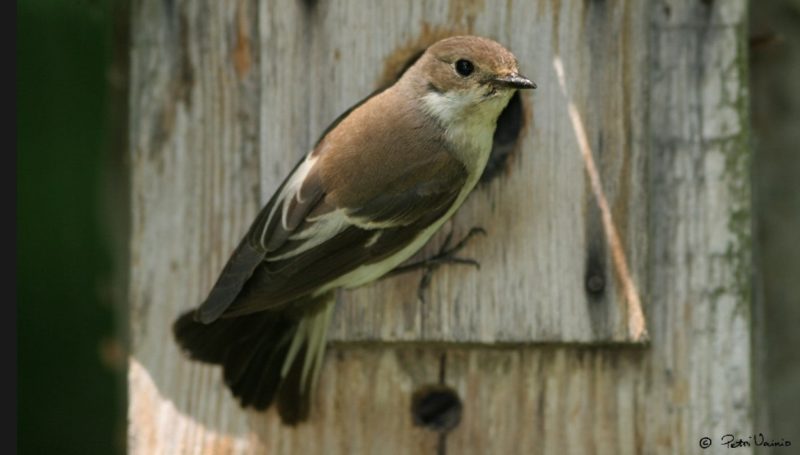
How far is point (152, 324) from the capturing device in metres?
3.75

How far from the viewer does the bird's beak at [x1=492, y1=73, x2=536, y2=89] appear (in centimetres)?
336

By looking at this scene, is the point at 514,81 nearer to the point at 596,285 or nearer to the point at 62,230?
the point at 596,285

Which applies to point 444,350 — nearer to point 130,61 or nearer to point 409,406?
point 409,406

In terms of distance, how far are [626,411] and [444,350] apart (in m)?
0.48

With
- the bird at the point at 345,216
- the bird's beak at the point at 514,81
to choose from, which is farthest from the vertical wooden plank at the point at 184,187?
the bird's beak at the point at 514,81

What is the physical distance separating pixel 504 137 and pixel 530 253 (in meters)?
0.34

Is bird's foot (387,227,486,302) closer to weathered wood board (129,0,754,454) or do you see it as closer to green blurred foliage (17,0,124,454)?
weathered wood board (129,0,754,454)

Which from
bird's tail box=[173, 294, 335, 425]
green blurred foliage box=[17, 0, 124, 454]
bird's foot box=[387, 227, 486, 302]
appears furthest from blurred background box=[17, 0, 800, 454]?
bird's foot box=[387, 227, 486, 302]

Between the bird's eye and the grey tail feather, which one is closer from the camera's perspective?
the grey tail feather

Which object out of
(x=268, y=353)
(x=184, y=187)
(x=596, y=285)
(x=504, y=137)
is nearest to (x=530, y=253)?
(x=596, y=285)

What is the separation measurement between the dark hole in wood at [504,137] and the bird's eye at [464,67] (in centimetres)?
21

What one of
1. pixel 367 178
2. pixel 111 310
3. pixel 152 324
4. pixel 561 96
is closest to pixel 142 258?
pixel 152 324

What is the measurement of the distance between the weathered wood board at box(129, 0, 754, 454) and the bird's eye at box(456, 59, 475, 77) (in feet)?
0.53

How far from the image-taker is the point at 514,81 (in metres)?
3.40
